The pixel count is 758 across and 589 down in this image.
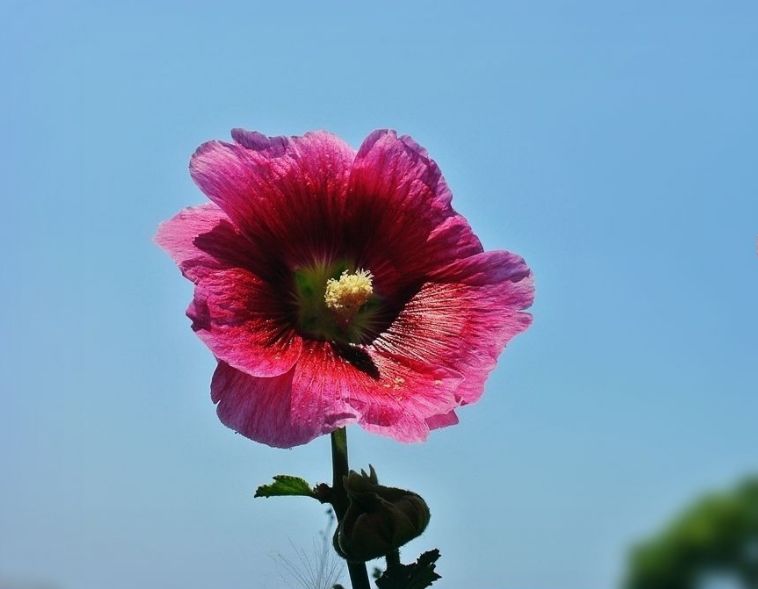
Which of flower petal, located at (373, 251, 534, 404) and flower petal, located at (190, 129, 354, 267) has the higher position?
flower petal, located at (190, 129, 354, 267)

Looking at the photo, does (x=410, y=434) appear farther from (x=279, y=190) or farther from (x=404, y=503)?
(x=279, y=190)

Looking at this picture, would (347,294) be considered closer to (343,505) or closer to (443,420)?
(443,420)

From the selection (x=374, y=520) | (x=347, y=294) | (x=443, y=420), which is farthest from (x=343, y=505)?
(x=347, y=294)

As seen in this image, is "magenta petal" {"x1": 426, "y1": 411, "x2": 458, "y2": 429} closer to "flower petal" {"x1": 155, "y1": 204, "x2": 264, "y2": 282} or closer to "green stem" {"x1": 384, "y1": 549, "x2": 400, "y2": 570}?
"green stem" {"x1": 384, "y1": 549, "x2": 400, "y2": 570}

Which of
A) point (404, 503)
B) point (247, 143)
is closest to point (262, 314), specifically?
point (247, 143)

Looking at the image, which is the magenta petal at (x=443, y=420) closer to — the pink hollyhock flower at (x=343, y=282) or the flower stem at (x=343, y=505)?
the pink hollyhock flower at (x=343, y=282)

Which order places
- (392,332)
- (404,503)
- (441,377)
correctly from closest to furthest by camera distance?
(404,503) < (441,377) < (392,332)

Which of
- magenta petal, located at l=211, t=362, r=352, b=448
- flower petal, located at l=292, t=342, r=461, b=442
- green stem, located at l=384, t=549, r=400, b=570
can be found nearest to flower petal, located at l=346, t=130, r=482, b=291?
flower petal, located at l=292, t=342, r=461, b=442
